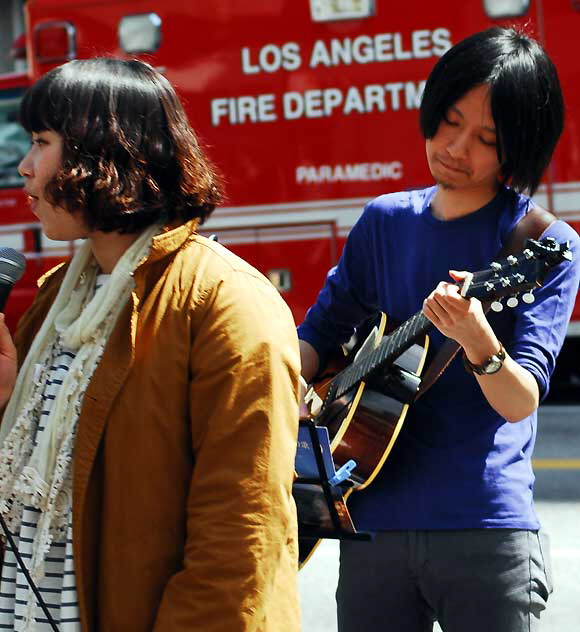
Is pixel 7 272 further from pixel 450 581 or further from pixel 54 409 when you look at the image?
pixel 450 581

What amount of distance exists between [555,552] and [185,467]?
3.75m

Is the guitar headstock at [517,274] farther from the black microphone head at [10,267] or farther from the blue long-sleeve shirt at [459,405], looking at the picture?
the black microphone head at [10,267]

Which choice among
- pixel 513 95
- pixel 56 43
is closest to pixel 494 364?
pixel 513 95

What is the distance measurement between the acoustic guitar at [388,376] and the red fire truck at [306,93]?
5.93 m

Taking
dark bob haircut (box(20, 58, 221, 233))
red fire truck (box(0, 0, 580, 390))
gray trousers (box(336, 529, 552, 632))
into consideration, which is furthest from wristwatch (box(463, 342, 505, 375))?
red fire truck (box(0, 0, 580, 390))

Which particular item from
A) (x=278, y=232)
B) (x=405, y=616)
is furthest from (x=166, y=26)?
(x=405, y=616)

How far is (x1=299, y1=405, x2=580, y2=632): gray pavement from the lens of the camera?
14.8 ft

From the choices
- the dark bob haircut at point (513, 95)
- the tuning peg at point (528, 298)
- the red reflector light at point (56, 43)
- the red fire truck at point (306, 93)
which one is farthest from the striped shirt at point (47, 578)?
the red reflector light at point (56, 43)

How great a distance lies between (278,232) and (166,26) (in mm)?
1698

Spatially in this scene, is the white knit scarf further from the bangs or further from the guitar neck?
the guitar neck

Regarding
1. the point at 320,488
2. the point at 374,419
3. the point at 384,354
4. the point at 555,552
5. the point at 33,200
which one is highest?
the point at 33,200

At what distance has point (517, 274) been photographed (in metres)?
2.04

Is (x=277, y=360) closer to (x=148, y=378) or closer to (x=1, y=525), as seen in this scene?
(x=148, y=378)

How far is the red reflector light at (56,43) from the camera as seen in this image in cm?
881
